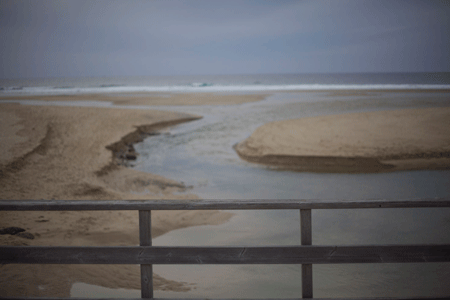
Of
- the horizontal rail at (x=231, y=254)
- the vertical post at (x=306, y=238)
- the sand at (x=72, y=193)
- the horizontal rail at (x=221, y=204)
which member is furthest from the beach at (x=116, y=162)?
the vertical post at (x=306, y=238)

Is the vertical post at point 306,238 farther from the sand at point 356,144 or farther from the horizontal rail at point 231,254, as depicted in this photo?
the sand at point 356,144

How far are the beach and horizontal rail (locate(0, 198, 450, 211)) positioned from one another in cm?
153

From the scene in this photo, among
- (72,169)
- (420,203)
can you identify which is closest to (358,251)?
(420,203)

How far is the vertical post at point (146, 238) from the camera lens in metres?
1.95

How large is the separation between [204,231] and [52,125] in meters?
9.72

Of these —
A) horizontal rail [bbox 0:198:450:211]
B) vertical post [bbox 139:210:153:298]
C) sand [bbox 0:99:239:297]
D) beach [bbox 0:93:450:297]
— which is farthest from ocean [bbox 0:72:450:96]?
vertical post [bbox 139:210:153:298]

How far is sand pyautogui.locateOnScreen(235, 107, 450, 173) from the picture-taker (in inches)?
344

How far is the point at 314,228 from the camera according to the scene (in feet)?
Answer: 16.5

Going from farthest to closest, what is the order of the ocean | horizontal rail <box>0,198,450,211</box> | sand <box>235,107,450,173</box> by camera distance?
the ocean
sand <box>235,107,450,173</box>
horizontal rail <box>0,198,450,211</box>

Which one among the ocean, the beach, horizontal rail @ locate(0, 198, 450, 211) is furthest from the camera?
the ocean

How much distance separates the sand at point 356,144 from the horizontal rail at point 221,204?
268 inches

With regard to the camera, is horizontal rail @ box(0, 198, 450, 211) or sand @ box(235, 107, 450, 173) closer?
horizontal rail @ box(0, 198, 450, 211)

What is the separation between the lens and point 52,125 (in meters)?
12.1

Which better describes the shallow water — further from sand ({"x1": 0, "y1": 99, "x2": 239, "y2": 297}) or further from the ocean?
the ocean
